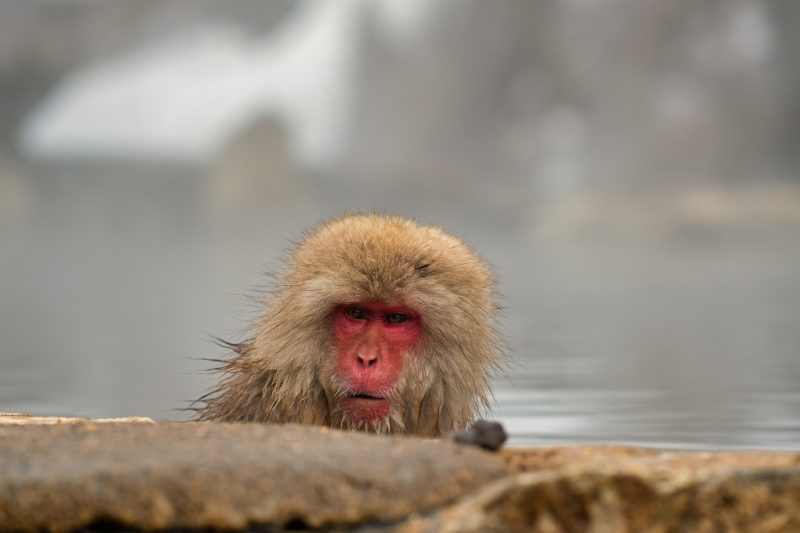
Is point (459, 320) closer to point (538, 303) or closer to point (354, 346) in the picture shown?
point (354, 346)

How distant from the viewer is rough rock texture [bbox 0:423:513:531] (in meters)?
2.74

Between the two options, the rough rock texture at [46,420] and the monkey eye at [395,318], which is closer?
the rough rock texture at [46,420]

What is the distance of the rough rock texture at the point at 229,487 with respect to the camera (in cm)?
274

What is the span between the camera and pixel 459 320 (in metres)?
4.11

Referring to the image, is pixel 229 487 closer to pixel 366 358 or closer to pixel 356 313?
pixel 366 358

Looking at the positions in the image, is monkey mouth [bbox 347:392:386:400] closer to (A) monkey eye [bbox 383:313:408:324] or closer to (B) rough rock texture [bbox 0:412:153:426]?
(A) monkey eye [bbox 383:313:408:324]

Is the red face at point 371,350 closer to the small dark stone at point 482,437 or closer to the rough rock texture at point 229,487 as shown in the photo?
the small dark stone at point 482,437

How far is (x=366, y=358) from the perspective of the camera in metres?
3.89

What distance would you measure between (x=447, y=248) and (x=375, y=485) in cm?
157

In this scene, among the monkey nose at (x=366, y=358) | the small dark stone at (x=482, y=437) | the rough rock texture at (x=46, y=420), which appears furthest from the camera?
the monkey nose at (x=366, y=358)

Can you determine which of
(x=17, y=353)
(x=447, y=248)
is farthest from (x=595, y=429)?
(x=17, y=353)

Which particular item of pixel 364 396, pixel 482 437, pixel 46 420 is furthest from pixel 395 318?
pixel 46 420

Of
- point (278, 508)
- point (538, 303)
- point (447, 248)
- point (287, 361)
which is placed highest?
point (538, 303)

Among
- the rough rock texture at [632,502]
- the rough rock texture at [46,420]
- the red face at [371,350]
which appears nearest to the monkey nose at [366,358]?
the red face at [371,350]
